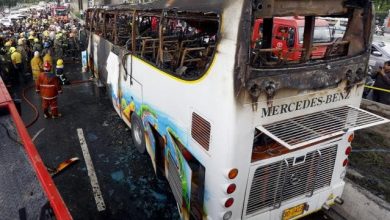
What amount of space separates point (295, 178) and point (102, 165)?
4.01m

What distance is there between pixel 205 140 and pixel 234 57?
3.83 ft

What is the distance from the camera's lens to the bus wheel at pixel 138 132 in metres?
6.38

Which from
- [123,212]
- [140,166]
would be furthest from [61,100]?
[123,212]

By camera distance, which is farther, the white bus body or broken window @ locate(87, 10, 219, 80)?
broken window @ locate(87, 10, 219, 80)

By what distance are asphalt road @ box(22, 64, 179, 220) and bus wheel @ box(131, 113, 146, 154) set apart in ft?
0.95

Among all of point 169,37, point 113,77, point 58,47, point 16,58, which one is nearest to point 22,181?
point 169,37

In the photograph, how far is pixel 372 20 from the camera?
3.97 metres

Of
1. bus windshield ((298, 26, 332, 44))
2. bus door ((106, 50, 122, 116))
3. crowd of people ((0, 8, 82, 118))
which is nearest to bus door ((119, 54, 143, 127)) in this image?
bus door ((106, 50, 122, 116))

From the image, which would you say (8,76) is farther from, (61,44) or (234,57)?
(234,57)

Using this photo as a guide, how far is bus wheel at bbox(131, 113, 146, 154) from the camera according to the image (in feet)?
20.9

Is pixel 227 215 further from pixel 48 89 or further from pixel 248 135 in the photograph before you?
pixel 48 89

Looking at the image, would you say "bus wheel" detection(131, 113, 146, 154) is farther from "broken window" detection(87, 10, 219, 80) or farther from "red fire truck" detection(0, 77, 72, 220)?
"red fire truck" detection(0, 77, 72, 220)

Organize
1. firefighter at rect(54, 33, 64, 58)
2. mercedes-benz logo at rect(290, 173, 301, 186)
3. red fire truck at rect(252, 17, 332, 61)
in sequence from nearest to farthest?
1. mercedes-benz logo at rect(290, 173, 301, 186)
2. red fire truck at rect(252, 17, 332, 61)
3. firefighter at rect(54, 33, 64, 58)

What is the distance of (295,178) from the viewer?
4.28 meters
